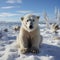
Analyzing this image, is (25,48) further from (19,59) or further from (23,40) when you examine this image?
(19,59)

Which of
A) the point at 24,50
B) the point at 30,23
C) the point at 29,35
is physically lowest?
Result: the point at 24,50

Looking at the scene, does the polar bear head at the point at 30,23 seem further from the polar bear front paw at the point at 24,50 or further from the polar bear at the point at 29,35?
the polar bear front paw at the point at 24,50

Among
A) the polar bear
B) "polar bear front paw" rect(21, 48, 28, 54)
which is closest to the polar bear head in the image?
the polar bear

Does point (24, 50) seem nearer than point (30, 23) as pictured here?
No

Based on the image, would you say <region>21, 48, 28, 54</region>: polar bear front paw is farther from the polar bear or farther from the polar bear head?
the polar bear head

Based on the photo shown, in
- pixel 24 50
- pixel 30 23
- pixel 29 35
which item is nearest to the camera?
pixel 30 23

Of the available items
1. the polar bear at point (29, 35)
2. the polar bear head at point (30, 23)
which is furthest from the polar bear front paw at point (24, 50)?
the polar bear head at point (30, 23)

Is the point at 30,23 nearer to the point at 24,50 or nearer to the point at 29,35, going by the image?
the point at 29,35

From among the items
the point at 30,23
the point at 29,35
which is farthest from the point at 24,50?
the point at 30,23

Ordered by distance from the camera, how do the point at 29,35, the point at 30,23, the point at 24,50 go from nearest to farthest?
1. the point at 30,23
2. the point at 24,50
3. the point at 29,35

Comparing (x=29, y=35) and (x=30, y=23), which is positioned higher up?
(x=30, y=23)

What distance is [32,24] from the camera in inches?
178

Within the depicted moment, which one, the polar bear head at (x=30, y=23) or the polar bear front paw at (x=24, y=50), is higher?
the polar bear head at (x=30, y=23)

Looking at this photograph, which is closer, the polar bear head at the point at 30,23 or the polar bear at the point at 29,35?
the polar bear head at the point at 30,23
